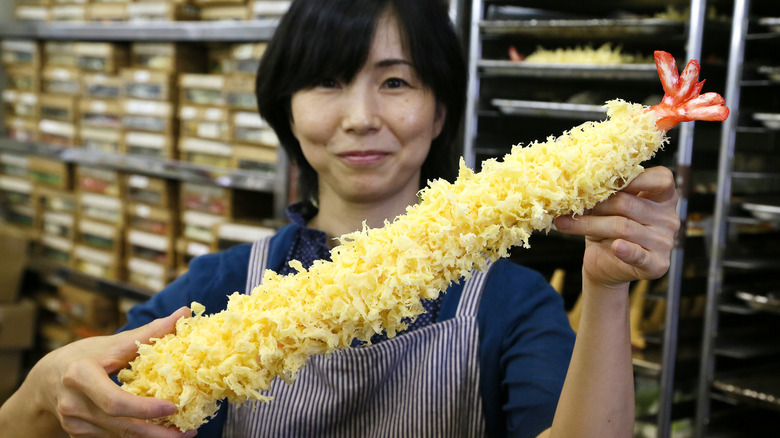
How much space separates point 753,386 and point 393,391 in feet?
4.34

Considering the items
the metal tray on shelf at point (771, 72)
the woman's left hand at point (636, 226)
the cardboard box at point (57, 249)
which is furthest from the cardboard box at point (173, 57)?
the woman's left hand at point (636, 226)

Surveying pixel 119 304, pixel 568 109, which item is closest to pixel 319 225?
pixel 568 109

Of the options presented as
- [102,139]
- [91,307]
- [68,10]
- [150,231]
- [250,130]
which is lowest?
[91,307]

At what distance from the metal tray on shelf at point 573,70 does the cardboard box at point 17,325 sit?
350 cm

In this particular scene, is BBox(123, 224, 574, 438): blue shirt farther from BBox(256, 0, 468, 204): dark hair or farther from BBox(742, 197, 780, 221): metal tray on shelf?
BBox(742, 197, 780, 221): metal tray on shelf

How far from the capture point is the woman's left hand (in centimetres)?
101

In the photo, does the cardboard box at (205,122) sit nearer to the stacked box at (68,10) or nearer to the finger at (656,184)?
the stacked box at (68,10)

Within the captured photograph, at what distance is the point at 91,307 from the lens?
4395 millimetres

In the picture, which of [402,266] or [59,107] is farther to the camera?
[59,107]

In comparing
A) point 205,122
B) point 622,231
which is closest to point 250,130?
point 205,122

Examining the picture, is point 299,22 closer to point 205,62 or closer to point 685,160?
point 685,160

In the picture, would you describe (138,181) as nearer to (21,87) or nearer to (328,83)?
(21,87)

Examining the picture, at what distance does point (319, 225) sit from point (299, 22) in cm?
50

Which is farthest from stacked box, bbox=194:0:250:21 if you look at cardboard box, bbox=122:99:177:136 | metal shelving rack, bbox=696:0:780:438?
metal shelving rack, bbox=696:0:780:438
